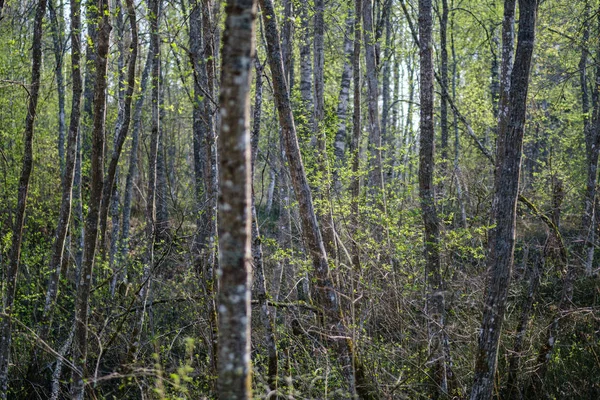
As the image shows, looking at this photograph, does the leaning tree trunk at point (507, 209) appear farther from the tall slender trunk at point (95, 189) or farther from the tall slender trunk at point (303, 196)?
the tall slender trunk at point (95, 189)

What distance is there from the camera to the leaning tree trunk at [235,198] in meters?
3.24

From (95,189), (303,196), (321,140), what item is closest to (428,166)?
(303,196)

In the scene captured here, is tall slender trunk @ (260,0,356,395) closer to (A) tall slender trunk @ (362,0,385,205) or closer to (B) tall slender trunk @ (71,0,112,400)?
(B) tall slender trunk @ (71,0,112,400)

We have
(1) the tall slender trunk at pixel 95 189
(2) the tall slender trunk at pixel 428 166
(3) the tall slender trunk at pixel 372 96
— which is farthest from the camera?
(3) the tall slender trunk at pixel 372 96

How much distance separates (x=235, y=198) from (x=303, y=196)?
11.8ft

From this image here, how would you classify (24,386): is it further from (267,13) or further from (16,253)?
(267,13)

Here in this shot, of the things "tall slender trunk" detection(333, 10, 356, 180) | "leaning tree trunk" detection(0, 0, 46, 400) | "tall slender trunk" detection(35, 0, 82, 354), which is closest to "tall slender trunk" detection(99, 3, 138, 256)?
"tall slender trunk" detection(35, 0, 82, 354)

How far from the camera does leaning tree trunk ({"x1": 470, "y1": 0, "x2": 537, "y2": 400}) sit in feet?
20.6

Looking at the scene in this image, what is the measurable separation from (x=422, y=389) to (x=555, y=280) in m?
5.73

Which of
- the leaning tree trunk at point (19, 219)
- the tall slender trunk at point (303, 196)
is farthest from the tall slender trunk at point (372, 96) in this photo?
the leaning tree trunk at point (19, 219)

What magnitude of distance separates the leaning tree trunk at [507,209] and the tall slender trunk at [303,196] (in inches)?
58.1

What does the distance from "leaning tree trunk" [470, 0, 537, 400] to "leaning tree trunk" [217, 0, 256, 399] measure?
12.6 feet

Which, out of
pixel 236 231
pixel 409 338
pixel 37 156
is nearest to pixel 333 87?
pixel 37 156

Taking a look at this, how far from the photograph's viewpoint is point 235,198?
3.29m
